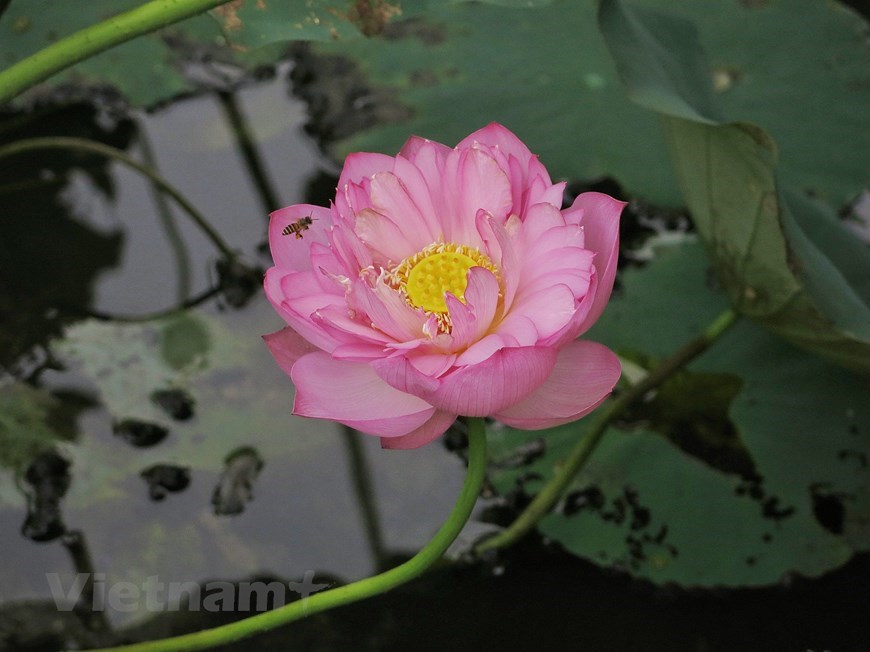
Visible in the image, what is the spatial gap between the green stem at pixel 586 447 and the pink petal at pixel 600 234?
51cm

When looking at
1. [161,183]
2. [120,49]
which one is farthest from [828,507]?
[120,49]

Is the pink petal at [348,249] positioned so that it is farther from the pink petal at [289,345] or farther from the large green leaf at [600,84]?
the large green leaf at [600,84]

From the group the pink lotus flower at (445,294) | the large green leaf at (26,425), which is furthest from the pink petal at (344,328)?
the large green leaf at (26,425)

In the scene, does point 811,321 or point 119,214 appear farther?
point 119,214

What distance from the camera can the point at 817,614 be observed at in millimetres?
1266

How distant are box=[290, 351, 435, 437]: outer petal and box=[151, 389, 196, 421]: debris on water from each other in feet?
2.47

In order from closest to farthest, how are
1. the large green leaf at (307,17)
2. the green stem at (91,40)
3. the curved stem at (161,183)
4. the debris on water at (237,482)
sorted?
the green stem at (91,40)
the large green leaf at (307,17)
the debris on water at (237,482)
the curved stem at (161,183)

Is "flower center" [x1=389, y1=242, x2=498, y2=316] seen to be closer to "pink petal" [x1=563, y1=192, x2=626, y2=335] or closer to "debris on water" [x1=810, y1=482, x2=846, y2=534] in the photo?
"pink petal" [x1=563, y1=192, x2=626, y2=335]

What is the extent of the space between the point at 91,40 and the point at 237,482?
2.44 feet

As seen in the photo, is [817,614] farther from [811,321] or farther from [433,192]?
[433,192]

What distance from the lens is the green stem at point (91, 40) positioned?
3.00 ft

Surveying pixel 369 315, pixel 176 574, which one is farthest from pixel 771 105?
pixel 176 574

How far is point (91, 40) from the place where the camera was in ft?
3.05

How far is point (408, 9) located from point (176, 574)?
890 mm
